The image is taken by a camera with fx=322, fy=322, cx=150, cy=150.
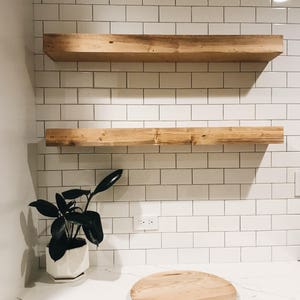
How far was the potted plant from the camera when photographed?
137 cm

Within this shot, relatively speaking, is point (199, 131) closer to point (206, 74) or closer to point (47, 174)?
point (206, 74)

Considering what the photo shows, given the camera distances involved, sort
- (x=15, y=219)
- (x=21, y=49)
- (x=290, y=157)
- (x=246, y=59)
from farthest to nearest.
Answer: (x=290, y=157) → (x=246, y=59) → (x=21, y=49) → (x=15, y=219)

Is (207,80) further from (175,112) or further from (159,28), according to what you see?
(159,28)

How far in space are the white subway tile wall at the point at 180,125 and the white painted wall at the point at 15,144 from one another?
0.41ft

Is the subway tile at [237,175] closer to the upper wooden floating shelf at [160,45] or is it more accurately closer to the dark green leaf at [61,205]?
the upper wooden floating shelf at [160,45]

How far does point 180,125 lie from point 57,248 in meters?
Answer: 0.84

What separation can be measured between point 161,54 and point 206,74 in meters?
0.32

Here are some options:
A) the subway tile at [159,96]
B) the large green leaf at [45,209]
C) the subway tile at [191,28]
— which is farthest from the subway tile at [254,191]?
the large green leaf at [45,209]

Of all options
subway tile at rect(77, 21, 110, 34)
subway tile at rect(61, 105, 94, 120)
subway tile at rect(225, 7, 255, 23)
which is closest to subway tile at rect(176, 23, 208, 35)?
subway tile at rect(225, 7, 255, 23)

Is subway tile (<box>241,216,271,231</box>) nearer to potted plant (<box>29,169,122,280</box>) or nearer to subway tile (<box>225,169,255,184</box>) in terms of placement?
subway tile (<box>225,169,255,184</box>)

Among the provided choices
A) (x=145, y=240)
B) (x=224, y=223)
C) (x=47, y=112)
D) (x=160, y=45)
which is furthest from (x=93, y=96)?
(x=224, y=223)

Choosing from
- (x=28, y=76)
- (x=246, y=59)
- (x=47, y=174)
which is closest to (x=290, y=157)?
(x=246, y=59)

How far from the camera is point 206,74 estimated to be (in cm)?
168

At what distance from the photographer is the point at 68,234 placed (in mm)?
1531
